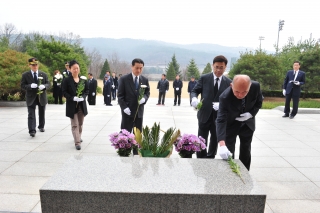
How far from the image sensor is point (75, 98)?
16.9 ft

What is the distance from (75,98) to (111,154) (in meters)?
1.21

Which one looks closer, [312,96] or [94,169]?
[94,169]

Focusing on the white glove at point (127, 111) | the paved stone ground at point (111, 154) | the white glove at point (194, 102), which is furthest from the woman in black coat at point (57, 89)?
the white glove at point (194, 102)

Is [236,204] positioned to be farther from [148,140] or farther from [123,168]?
[148,140]

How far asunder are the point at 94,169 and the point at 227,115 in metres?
1.59

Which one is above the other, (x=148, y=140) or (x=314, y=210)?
(x=148, y=140)

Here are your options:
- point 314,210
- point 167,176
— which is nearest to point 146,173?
point 167,176

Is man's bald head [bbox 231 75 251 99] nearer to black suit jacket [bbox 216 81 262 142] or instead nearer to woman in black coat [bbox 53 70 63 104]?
black suit jacket [bbox 216 81 262 142]

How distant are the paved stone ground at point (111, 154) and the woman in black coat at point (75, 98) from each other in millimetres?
462

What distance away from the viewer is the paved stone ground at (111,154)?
11.2 feet

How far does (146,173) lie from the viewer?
2359mm

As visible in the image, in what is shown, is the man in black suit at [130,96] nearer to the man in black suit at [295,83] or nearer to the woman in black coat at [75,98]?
the woman in black coat at [75,98]

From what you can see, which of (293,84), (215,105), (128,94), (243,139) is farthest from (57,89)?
(243,139)

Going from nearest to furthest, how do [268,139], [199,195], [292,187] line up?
[199,195] < [292,187] < [268,139]
